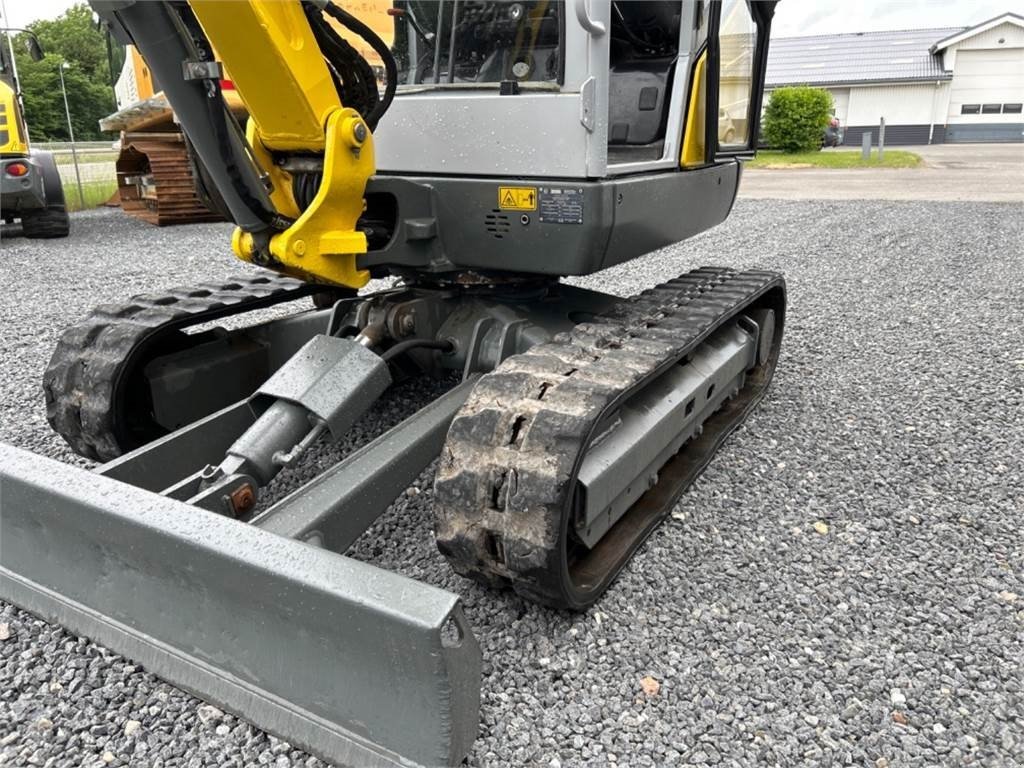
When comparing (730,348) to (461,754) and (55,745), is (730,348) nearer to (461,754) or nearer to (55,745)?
(461,754)

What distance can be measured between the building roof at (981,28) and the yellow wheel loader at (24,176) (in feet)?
138

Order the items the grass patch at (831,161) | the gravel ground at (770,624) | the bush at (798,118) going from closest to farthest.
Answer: the gravel ground at (770,624) → the grass patch at (831,161) → the bush at (798,118)

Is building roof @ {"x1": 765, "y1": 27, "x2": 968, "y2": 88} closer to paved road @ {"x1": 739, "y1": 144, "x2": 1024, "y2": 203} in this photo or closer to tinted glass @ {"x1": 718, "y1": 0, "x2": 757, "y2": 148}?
paved road @ {"x1": 739, "y1": 144, "x2": 1024, "y2": 203}

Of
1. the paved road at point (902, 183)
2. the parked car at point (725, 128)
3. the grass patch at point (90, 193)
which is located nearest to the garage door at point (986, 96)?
the paved road at point (902, 183)

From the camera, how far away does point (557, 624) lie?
2373mm

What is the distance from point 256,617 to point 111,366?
1575mm

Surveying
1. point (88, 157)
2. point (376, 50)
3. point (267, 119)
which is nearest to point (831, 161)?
point (88, 157)

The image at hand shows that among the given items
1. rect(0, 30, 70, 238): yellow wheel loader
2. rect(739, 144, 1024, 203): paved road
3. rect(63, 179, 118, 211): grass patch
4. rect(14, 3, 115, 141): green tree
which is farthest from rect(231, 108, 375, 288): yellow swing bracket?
rect(14, 3, 115, 141): green tree

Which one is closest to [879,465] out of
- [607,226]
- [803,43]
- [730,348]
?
[730,348]

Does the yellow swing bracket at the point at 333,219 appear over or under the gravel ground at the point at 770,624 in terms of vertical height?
over

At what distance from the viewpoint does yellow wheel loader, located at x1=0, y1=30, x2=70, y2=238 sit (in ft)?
31.3

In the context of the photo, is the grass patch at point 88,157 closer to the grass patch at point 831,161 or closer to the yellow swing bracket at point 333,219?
the grass patch at point 831,161

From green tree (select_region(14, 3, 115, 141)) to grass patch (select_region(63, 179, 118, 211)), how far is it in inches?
409

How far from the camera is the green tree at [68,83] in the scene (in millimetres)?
30625
